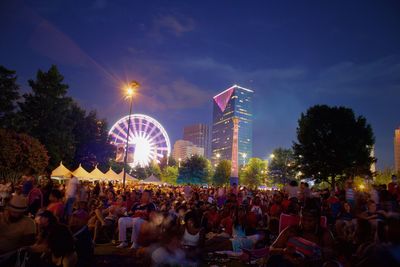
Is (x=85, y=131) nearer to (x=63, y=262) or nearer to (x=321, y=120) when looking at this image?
(x=321, y=120)

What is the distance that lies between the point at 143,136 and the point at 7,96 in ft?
103

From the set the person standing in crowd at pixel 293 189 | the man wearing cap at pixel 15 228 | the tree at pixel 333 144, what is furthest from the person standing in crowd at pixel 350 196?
the tree at pixel 333 144

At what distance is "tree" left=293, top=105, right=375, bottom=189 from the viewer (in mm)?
40031

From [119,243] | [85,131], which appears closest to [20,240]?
[119,243]

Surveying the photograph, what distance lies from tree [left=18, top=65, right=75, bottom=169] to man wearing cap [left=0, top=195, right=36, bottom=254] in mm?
43156

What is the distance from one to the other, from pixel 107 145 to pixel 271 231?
5887 centimetres

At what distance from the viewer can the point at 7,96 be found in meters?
40.6

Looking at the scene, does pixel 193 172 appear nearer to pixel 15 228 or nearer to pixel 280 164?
pixel 280 164

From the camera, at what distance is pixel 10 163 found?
113 ft

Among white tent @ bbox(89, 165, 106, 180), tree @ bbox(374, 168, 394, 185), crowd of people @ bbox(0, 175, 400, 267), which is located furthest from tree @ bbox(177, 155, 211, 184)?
crowd of people @ bbox(0, 175, 400, 267)

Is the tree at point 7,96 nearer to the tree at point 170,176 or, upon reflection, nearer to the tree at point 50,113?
the tree at point 50,113

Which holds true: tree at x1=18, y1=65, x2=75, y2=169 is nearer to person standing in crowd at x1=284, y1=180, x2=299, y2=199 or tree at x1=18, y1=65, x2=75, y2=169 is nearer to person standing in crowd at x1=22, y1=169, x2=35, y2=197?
person standing in crowd at x1=22, y1=169, x2=35, y2=197

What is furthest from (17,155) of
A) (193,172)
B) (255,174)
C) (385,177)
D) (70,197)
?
(255,174)

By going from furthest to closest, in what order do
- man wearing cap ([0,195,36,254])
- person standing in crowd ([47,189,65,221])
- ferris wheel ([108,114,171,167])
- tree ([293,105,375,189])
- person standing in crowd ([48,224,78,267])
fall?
ferris wheel ([108,114,171,167]) < tree ([293,105,375,189]) < person standing in crowd ([47,189,65,221]) < man wearing cap ([0,195,36,254]) < person standing in crowd ([48,224,78,267])
